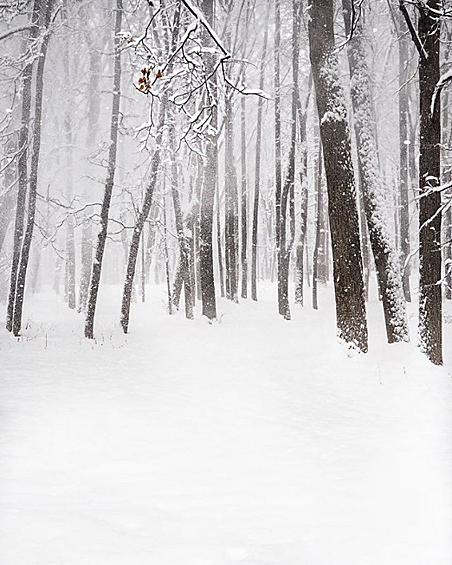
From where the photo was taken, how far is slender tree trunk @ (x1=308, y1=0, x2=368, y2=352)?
8.36 metres

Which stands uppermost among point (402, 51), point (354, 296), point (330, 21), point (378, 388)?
point (402, 51)

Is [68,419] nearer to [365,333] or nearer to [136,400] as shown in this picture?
[136,400]

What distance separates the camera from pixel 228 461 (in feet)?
13.4

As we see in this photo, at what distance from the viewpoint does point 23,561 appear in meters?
2.45

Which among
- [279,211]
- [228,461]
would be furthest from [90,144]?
[228,461]

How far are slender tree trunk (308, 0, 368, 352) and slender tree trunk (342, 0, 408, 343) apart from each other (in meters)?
0.63

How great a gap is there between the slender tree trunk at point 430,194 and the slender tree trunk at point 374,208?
1174 mm

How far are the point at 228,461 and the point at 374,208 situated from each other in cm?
630

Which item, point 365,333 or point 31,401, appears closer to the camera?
point 31,401

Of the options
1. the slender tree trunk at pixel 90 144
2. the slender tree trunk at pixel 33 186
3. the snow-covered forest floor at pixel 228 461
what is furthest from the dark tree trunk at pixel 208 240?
the slender tree trunk at pixel 90 144

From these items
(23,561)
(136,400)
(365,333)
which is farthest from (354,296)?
(23,561)

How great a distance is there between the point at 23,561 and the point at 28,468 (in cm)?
145

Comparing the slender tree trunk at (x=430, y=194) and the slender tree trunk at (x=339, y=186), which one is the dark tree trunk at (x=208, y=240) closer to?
the slender tree trunk at (x=339, y=186)

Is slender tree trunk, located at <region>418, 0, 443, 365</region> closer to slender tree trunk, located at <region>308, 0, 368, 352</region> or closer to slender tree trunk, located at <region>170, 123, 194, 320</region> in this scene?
slender tree trunk, located at <region>308, 0, 368, 352</region>
